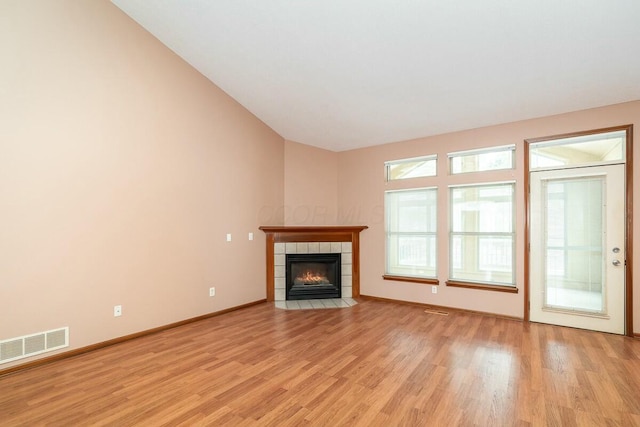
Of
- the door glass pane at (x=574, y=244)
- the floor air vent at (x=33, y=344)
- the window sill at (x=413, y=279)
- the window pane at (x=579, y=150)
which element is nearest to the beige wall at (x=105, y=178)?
the floor air vent at (x=33, y=344)

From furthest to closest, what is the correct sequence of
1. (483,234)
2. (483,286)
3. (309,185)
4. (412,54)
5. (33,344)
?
(309,185), (483,234), (483,286), (412,54), (33,344)

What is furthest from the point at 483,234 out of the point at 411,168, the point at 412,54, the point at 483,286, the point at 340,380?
the point at 340,380

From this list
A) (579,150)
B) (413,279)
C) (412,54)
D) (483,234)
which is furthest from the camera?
(413,279)

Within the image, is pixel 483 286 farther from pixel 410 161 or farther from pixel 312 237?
pixel 312 237

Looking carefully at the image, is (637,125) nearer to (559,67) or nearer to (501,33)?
(559,67)

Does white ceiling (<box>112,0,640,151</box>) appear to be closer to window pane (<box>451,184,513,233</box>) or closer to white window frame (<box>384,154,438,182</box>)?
white window frame (<box>384,154,438,182</box>)

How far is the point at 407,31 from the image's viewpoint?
297cm

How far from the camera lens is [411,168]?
5.49 m

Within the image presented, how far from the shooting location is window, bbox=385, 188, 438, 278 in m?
5.28

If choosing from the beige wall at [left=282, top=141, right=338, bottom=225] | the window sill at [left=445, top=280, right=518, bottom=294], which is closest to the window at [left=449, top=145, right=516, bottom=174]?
the window sill at [left=445, top=280, right=518, bottom=294]

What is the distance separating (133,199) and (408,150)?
4.18 meters

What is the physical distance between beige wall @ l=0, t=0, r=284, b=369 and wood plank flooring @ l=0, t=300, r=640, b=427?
543mm

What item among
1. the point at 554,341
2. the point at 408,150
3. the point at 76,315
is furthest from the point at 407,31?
the point at 76,315

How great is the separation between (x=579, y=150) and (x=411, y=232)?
8.30ft
